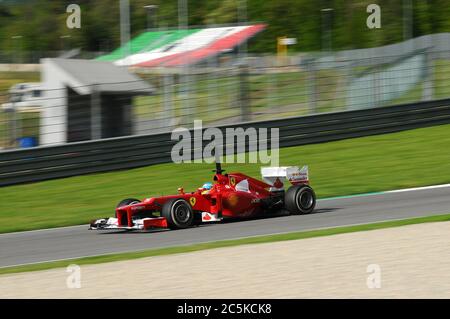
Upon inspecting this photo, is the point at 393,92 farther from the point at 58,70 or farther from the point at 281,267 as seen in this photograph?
the point at 281,267

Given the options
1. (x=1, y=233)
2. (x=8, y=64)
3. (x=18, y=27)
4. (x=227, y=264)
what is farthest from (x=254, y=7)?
(x=227, y=264)

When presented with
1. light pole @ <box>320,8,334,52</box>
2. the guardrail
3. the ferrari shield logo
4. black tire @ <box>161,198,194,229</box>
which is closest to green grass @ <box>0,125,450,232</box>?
the guardrail

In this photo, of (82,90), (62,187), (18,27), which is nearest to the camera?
(62,187)

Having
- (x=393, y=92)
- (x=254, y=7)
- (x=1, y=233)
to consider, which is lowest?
(x=1, y=233)

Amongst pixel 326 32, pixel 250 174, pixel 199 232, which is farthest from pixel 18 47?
pixel 199 232

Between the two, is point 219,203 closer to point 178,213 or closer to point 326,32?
point 178,213

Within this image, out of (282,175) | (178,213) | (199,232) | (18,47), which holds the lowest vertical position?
(199,232)

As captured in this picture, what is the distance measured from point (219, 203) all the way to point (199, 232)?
0.57 m

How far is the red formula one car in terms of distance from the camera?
11.5 meters

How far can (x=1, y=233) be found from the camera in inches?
496

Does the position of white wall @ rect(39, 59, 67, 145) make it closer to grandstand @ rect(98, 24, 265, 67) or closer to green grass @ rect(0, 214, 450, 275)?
green grass @ rect(0, 214, 450, 275)

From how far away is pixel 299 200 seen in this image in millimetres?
12328

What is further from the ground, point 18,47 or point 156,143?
point 18,47
